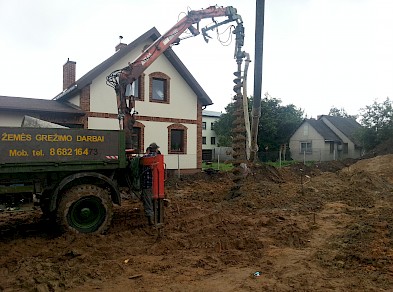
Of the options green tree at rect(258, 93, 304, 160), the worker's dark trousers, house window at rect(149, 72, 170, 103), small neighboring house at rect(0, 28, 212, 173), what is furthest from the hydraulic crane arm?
green tree at rect(258, 93, 304, 160)

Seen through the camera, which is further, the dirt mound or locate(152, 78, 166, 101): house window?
the dirt mound

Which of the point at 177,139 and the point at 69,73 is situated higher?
the point at 69,73

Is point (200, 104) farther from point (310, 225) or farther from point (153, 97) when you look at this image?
point (310, 225)

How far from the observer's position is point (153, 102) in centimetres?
2089

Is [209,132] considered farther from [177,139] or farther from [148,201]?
[148,201]

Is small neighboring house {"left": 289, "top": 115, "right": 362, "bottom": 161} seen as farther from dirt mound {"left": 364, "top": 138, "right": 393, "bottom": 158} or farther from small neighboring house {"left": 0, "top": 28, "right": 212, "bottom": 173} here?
small neighboring house {"left": 0, "top": 28, "right": 212, "bottom": 173}

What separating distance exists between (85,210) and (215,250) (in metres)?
2.88

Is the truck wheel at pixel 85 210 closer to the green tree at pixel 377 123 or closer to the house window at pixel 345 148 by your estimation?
the green tree at pixel 377 123

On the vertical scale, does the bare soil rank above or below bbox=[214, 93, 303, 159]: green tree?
below

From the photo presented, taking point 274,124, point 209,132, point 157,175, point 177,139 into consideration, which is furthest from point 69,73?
point 209,132

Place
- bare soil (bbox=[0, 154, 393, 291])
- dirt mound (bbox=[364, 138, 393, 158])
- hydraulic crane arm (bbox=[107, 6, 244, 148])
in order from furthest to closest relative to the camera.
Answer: dirt mound (bbox=[364, 138, 393, 158]), hydraulic crane arm (bbox=[107, 6, 244, 148]), bare soil (bbox=[0, 154, 393, 291])

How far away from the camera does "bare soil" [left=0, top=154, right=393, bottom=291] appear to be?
5.25 metres

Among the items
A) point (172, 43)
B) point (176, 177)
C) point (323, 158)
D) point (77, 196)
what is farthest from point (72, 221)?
point (323, 158)

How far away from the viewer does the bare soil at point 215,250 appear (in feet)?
17.2
